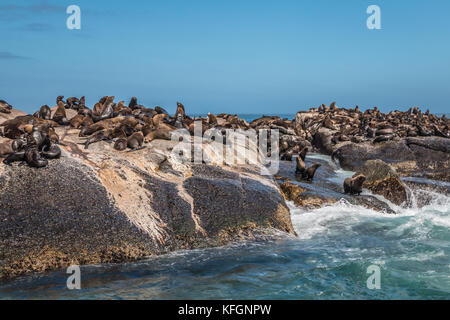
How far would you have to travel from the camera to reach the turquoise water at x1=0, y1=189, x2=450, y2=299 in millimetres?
5574

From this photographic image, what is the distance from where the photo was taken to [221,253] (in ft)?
23.5

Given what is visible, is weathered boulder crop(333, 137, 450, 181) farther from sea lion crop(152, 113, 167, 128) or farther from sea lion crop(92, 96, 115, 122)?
sea lion crop(92, 96, 115, 122)

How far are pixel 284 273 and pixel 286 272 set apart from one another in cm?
5

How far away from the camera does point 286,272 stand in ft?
21.2

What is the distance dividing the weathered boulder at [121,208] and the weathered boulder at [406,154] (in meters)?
9.12

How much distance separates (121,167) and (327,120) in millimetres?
18098

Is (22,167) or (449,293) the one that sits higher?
(22,167)

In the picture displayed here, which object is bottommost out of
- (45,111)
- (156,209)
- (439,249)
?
(439,249)

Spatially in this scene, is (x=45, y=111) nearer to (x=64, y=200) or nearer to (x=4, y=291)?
(x=64, y=200)

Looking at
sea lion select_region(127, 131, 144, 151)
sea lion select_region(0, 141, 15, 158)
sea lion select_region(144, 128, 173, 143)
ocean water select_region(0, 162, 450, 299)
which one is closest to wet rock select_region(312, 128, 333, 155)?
ocean water select_region(0, 162, 450, 299)

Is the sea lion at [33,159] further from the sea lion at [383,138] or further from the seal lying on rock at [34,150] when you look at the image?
the sea lion at [383,138]

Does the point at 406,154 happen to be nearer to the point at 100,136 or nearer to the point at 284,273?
the point at 284,273

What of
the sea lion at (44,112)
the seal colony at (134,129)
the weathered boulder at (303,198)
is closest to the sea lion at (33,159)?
the seal colony at (134,129)
